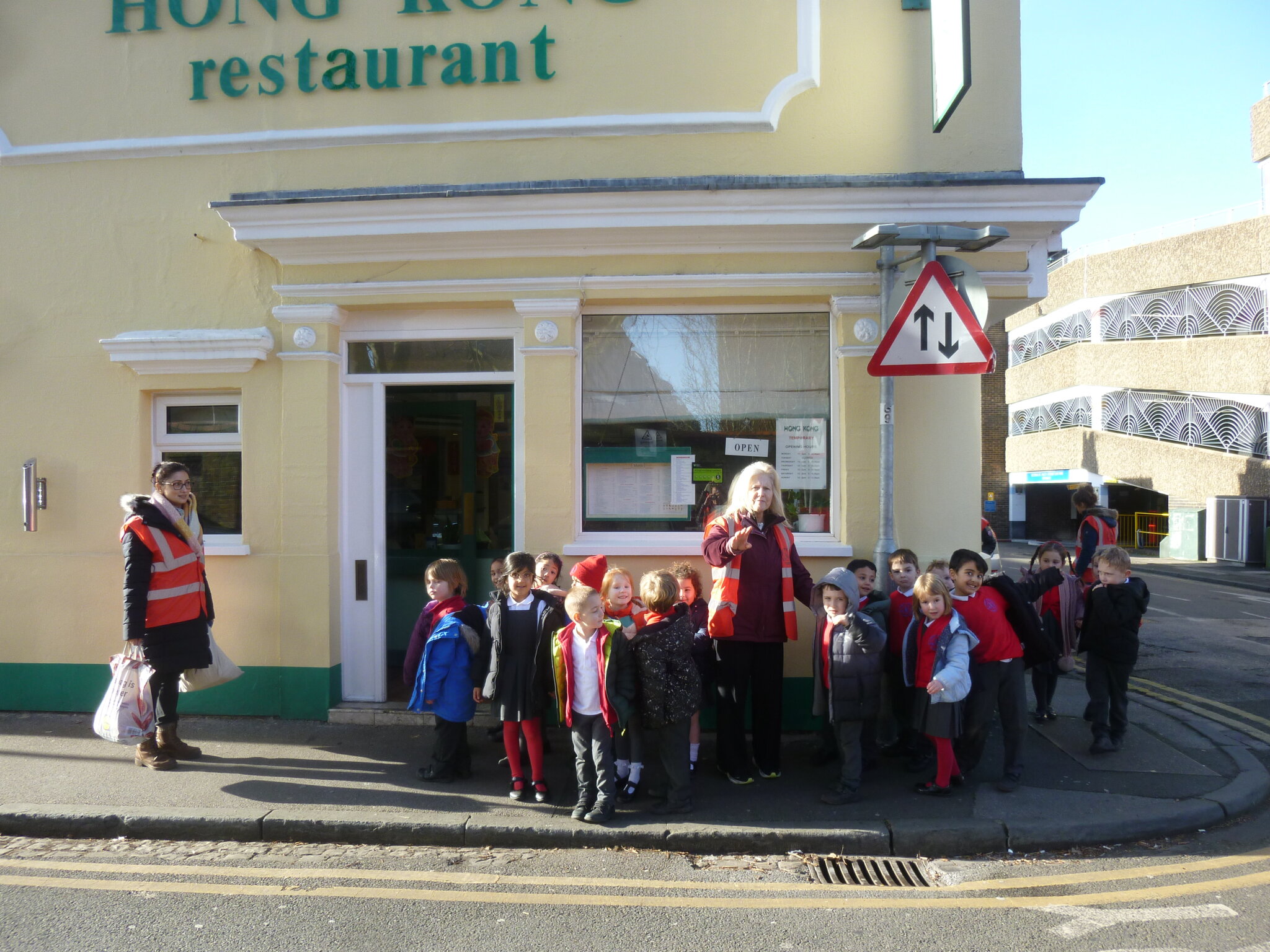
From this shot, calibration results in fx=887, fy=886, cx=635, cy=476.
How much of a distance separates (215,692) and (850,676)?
464 centimetres

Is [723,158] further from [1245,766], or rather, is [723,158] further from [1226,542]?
[1226,542]

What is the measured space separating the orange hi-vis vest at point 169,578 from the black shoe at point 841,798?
414 cm

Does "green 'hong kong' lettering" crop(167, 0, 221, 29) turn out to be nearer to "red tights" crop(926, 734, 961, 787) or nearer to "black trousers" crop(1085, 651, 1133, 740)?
"red tights" crop(926, 734, 961, 787)

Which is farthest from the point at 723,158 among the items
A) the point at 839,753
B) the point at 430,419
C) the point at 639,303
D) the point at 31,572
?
the point at 31,572

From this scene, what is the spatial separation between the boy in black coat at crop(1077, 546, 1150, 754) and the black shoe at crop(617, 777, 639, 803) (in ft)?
10.2

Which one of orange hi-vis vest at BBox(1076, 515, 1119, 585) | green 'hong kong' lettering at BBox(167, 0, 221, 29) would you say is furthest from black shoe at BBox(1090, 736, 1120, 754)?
green 'hong kong' lettering at BBox(167, 0, 221, 29)

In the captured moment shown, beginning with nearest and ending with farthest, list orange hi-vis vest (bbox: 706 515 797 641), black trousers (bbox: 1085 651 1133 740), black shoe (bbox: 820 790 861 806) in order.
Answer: black shoe (bbox: 820 790 861 806)
orange hi-vis vest (bbox: 706 515 797 641)
black trousers (bbox: 1085 651 1133 740)

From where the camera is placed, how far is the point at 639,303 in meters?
6.54

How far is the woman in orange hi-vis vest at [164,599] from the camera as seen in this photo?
5.59 m

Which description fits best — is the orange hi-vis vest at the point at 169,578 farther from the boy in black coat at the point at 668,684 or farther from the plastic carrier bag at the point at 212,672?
the boy in black coat at the point at 668,684

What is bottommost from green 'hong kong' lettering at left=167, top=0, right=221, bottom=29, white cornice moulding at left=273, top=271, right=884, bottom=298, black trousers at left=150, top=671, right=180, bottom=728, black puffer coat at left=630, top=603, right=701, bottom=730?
black trousers at left=150, top=671, right=180, bottom=728

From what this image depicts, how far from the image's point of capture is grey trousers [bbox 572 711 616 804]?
4.83m

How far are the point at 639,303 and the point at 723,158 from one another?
3.94ft

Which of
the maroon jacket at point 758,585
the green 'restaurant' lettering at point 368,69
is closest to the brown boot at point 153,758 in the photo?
the maroon jacket at point 758,585
